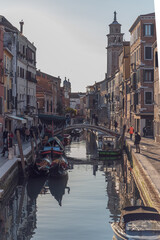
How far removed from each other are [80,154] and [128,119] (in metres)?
17.4

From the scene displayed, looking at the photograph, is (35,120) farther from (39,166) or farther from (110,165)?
(39,166)

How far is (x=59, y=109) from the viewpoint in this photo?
91.4 m

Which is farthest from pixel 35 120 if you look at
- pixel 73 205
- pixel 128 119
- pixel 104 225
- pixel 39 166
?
pixel 104 225

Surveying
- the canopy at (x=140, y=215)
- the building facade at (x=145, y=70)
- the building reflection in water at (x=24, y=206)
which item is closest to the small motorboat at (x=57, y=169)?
the building reflection in water at (x=24, y=206)

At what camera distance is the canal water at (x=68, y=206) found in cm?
1490

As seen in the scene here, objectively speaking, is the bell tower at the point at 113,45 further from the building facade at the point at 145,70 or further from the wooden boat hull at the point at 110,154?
the wooden boat hull at the point at 110,154

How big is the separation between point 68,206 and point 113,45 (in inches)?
3046

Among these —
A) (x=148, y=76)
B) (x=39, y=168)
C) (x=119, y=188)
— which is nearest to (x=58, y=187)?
(x=39, y=168)

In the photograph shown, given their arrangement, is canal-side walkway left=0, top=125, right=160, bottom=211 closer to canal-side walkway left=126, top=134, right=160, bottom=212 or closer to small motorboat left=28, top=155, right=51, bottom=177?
canal-side walkway left=126, top=134, right=160, bottom=212

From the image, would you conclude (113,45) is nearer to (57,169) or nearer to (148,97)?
(148,97)

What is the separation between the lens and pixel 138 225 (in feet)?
39.3

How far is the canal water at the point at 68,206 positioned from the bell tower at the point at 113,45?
6544 centimetres

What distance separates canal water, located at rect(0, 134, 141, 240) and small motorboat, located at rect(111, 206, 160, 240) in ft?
6.53

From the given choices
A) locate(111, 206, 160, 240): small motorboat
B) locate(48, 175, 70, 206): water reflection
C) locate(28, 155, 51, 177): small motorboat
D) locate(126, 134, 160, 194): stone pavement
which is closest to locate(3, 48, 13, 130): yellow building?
locate(28, 155, 51, 177): small motorboat
